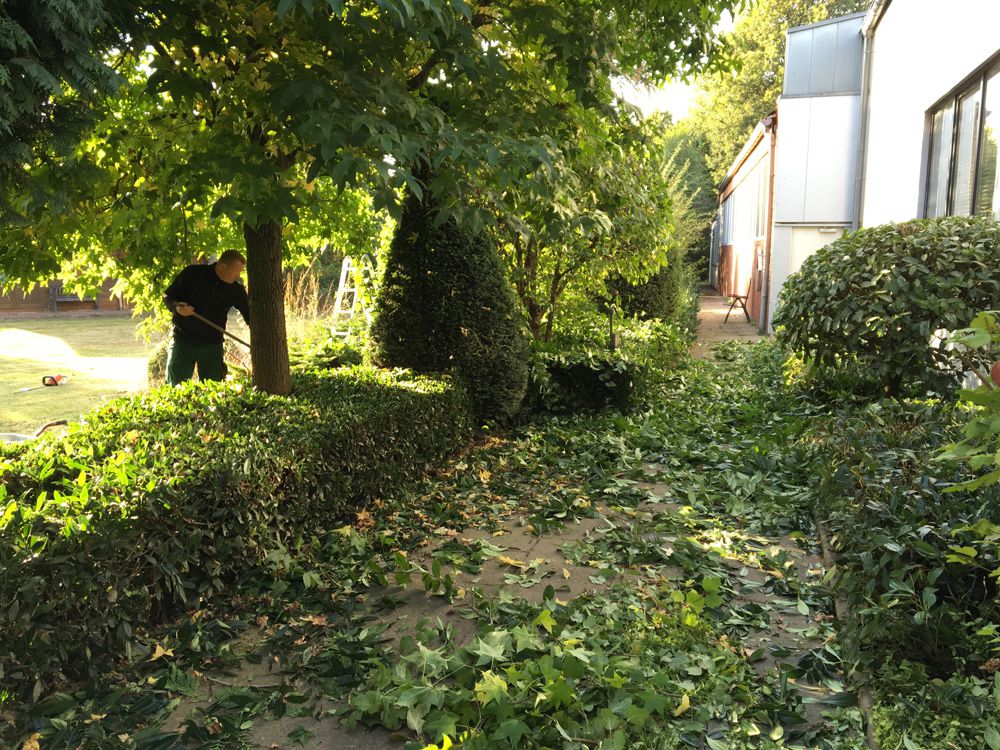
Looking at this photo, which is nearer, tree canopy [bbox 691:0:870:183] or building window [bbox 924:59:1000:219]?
building window [bbox 924:59:1000:219]

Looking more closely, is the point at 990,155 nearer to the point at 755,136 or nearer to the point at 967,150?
the point at 967,150

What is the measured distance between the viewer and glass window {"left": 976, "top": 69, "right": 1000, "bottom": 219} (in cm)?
725

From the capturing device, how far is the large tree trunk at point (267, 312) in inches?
217

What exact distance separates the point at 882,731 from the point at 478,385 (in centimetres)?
488

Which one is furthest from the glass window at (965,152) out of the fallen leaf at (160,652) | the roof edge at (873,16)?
the fallen leaf at (160,652)

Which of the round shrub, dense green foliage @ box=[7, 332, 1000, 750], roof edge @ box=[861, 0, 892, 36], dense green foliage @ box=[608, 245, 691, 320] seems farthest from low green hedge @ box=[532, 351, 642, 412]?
roof edge @ box=[861, 0, 892, 36]

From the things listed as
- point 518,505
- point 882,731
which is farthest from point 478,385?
point 882,731

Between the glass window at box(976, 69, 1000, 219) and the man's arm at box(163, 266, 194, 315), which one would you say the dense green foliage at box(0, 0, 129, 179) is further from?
the glass window at box(976, 69, 1000, 219)

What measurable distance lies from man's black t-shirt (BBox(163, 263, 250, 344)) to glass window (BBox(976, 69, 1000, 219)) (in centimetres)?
680

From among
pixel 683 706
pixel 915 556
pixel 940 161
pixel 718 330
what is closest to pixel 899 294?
pixel 915 556

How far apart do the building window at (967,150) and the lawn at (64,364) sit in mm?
9016

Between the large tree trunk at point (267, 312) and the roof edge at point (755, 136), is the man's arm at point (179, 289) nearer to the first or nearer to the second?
the large tree trunk at point (267, 312)

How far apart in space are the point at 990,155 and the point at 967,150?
87cm

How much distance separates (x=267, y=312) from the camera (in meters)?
5.61
